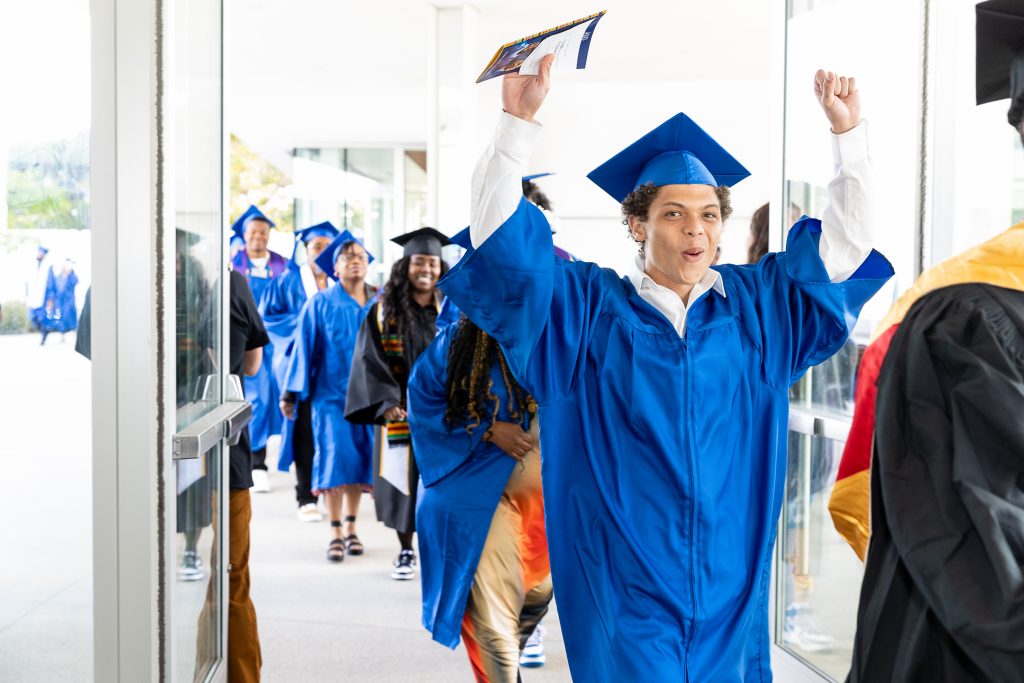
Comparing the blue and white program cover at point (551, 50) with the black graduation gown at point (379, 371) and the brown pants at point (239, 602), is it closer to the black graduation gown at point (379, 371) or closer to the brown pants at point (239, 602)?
the brown pants at point (239, 602)

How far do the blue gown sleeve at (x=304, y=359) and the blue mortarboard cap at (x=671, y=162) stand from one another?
4059 mm

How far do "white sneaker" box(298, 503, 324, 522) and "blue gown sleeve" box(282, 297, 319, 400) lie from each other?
1.03 m

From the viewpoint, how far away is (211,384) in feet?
11.1

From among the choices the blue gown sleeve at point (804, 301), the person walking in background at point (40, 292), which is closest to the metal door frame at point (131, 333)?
the person walking in background at point (40, 292)

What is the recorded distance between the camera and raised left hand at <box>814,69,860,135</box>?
243cm

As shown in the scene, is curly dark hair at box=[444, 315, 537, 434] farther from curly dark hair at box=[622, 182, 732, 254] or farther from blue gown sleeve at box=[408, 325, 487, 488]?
curly dark hair at box=[622, 182, 732, 254]

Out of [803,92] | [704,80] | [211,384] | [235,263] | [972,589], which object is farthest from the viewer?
[704,80]

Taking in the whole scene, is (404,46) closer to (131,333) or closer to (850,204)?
(131,333)

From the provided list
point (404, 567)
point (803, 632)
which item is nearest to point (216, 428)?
point (803, 632)

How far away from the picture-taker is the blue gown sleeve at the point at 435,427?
3.52m

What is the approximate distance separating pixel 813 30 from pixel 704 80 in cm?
777

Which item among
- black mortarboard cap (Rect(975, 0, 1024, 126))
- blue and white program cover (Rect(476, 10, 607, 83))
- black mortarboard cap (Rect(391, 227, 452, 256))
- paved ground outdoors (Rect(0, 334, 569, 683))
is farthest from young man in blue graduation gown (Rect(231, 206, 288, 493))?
black mortarboard cap (Rect(975, 0, 1024, 126))

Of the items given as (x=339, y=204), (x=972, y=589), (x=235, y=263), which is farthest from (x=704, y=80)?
(x=972, y=589)

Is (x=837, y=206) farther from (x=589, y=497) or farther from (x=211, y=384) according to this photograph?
(x=211, y=384)
